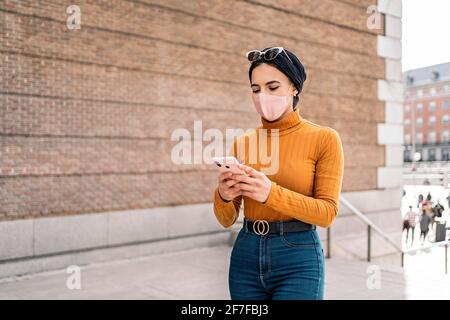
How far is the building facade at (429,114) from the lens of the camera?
269 feet

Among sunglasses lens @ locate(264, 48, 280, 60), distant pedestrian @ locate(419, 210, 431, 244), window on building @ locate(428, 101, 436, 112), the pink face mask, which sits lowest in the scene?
distant pedestrian @ locate(419, 210, 431, 244)

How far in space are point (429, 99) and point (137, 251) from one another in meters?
86.5

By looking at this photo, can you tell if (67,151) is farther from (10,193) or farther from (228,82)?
(228,82)

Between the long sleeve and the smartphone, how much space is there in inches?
6.8

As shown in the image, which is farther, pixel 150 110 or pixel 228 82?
pixel 228 82

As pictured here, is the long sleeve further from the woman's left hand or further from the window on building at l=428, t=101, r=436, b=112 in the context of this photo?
the window on building at l=428, t=101, r=436, b=112

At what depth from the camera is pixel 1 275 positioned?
6887mm

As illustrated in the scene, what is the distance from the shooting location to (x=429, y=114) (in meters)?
83.9

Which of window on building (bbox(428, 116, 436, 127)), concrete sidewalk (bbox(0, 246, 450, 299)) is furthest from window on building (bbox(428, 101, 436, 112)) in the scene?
concrete sidewalk (bbox(0, 246, 450, 299))

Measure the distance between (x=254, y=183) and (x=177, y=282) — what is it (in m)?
5.11

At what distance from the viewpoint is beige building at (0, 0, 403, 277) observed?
725cm

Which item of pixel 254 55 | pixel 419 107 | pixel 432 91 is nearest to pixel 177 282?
pixel 254 55
